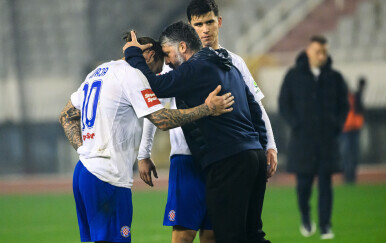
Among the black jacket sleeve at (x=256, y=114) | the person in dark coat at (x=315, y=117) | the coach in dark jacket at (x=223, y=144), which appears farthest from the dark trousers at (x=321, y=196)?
the coach in dark jacket at (x=223, y=144)

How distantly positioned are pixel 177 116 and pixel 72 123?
0.81 m

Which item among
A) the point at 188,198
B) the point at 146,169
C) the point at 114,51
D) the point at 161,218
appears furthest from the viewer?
the point at 114,51

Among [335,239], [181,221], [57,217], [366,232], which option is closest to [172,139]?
[181,221]

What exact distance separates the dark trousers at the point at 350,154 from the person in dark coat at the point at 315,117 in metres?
6.39

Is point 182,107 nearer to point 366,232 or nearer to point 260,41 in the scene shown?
point 366,232

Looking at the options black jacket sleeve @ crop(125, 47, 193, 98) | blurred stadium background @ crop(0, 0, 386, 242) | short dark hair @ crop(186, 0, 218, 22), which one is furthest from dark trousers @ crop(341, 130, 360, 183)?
black jacket sleeve @ crop(125, 47, 193, 98)

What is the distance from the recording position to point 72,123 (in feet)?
15.6

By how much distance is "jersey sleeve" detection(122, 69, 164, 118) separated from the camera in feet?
14.1

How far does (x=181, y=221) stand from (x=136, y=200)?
27.9ft

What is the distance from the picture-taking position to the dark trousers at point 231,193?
13.8ft

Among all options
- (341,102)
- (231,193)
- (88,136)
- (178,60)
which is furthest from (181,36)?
(341,102)

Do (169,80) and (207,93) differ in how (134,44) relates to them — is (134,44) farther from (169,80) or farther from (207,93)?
(207,93)

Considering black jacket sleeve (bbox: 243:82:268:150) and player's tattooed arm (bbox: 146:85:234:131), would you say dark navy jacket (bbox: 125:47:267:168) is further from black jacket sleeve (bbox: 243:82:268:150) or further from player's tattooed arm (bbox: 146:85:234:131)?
black jacket sleeve (bbox: 243:82:268:150)

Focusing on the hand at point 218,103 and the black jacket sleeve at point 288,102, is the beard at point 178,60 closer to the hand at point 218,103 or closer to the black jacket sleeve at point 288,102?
A: the hand at point 218,103
